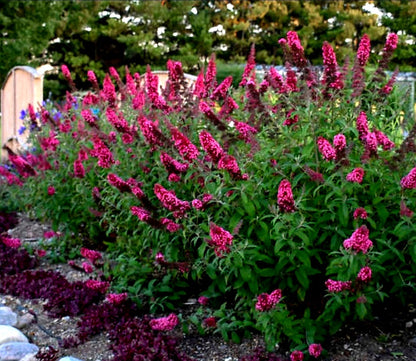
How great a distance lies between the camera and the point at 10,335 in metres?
3.49

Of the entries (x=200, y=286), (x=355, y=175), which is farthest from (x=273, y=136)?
(x=200, y=286)

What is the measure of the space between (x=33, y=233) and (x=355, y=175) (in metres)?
3.92

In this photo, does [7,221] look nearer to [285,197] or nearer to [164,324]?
[164,324]

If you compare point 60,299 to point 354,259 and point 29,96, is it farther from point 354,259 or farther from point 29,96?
point 29,96

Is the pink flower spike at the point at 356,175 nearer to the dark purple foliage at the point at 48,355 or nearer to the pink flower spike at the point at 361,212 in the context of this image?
the pink flower spike at the point at 361,212

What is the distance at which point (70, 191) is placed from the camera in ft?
15.9

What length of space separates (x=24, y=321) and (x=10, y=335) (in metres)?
0.29

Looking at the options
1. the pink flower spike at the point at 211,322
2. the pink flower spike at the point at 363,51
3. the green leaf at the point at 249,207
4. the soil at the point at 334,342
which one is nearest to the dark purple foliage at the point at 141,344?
the soil at the point at 334,342

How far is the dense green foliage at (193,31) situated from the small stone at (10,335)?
1776 cm

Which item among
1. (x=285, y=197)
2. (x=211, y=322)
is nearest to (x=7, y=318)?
(x=211, y=322)

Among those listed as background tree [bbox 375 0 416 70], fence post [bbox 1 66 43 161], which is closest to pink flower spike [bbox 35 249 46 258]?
fence post [bbox 1 66 43 161]

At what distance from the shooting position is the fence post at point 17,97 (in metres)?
8.53

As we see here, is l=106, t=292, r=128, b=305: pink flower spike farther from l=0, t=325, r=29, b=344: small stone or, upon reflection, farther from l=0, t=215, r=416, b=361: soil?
l=0, t=325, r=29, b=344: small stone

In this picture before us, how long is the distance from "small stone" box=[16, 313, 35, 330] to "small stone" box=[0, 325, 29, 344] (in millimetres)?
177
